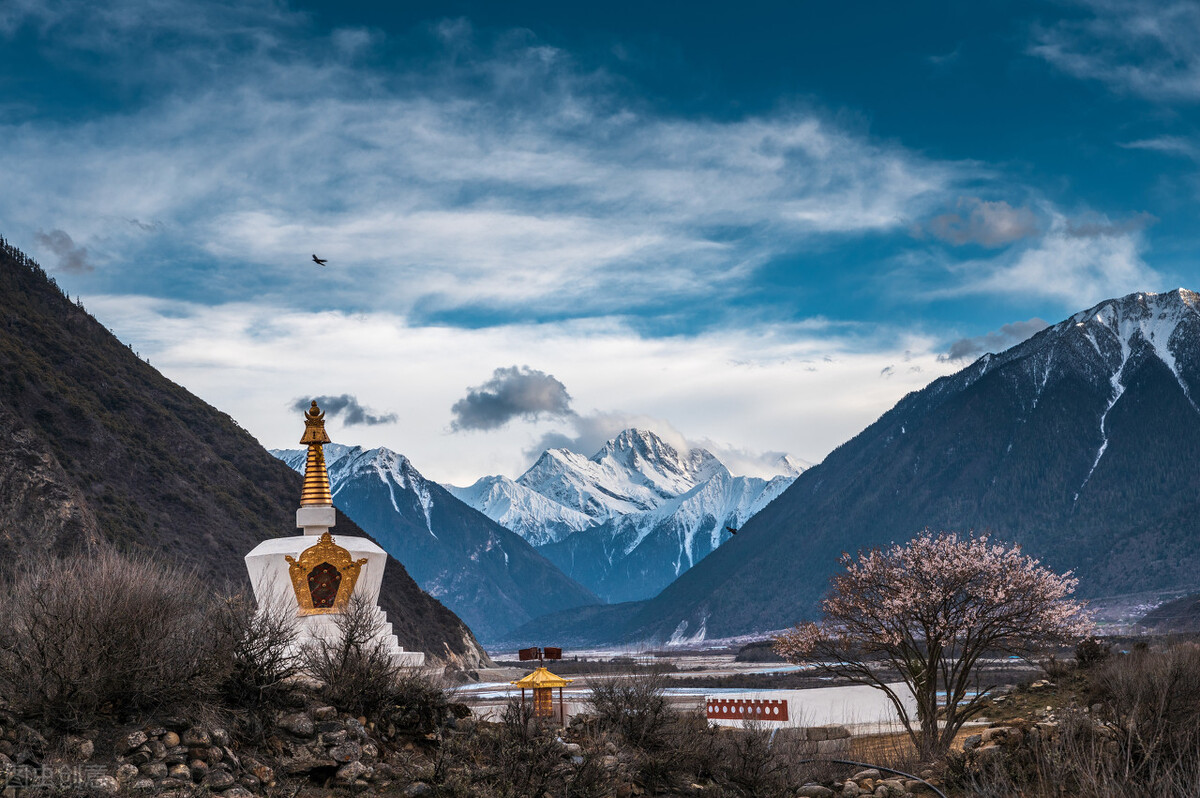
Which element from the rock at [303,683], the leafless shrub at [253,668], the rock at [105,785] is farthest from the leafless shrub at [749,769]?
the rock at [105,785]

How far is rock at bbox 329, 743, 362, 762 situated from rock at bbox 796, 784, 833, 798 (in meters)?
10.5

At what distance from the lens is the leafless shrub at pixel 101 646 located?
17.0 metres

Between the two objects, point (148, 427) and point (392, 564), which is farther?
point (392, 564)

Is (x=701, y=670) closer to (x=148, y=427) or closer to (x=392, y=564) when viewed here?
(x=392, y=564)

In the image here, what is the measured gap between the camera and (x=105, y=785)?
1606cm

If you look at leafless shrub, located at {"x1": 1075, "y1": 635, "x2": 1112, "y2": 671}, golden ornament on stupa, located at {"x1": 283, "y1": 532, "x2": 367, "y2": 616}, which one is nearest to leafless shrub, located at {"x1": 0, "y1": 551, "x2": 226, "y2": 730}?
golden ornament on stupa, located at {"x1": 283, "y1": 532, "x2": 367, "y2": 616}

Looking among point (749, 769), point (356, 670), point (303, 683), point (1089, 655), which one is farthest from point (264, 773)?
point (1089, 655)

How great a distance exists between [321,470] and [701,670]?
13215 centimetres

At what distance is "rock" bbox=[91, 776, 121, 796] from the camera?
52.4 ft

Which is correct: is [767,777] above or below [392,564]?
below

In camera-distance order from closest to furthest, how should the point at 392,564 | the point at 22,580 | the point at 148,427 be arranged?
the point at 22,580 → the point at 148,427 → the point at 392,564

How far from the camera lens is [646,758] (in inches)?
949

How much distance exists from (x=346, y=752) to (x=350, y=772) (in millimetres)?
472

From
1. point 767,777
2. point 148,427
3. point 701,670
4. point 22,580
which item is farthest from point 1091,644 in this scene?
point 701,670
